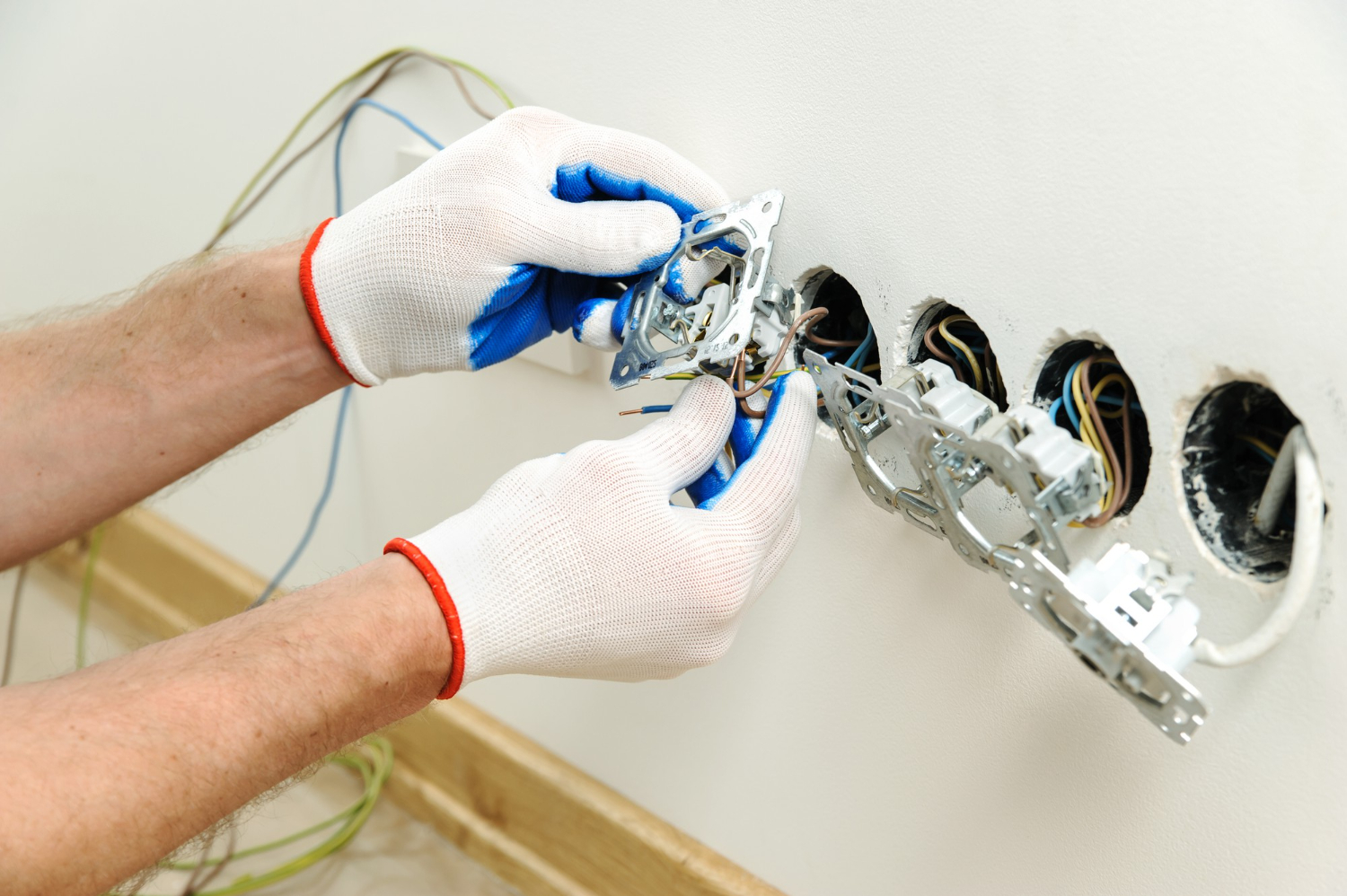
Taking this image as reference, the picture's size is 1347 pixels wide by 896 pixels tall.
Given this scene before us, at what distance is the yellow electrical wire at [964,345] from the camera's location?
2.29ft

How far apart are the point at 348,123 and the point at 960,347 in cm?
65

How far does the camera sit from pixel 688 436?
0.69 meters

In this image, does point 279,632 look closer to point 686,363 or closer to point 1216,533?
point 686,363

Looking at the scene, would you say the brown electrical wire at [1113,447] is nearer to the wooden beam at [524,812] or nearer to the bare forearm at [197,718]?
the bare forearm at [197,718]

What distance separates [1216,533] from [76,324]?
908 mm

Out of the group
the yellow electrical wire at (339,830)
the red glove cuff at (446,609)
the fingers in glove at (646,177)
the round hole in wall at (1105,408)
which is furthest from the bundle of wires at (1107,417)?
the yellow electrical wire at (339,830)

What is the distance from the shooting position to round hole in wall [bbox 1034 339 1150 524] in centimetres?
63

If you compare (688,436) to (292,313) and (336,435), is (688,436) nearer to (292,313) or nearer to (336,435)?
(292,313)

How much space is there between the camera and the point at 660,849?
1056 mm

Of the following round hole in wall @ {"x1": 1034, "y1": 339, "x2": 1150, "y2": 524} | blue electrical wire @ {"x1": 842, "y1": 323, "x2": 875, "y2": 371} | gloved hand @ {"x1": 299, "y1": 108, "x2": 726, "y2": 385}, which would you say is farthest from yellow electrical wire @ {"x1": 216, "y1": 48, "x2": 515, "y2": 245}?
round hole in wall @ {"x1": 1034, "y1": 339, "x2": 1150, "y2": 524}

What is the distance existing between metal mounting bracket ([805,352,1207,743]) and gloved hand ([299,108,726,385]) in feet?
0.64

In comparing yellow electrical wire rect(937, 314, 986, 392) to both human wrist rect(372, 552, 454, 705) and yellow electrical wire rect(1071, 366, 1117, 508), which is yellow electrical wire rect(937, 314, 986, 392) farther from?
human wrist rect(372, 552, 454, 705)

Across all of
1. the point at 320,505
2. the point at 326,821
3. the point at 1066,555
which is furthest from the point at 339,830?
the point at 1066,555

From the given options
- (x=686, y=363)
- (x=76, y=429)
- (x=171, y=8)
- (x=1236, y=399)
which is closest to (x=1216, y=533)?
(x=1236, y=399)
